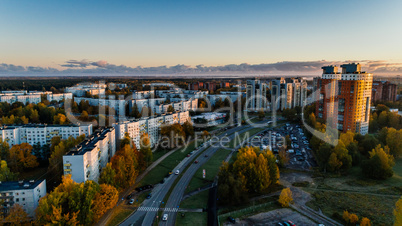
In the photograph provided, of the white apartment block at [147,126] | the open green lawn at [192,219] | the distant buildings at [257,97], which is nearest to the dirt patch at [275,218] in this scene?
the open green lawn at [192,219]

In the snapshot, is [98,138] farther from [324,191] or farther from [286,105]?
[286,105]

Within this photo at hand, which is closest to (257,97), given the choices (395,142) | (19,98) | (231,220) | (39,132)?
(395,142)

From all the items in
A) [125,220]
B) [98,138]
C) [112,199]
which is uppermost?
[98,138]

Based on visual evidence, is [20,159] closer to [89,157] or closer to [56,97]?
[89,157]

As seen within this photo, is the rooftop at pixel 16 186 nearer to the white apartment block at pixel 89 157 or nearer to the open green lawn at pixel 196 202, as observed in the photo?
the white apartment block at pixel 89 157

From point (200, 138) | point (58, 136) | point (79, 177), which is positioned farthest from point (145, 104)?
point (79, 177)

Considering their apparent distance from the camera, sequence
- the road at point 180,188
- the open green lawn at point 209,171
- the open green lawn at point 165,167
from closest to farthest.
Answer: the road at point 180,188 → the open green lawn at point 209,171 → the open green lawn at point 165,167
